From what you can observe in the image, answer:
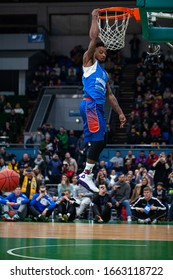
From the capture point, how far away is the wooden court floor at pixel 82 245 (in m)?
10.2

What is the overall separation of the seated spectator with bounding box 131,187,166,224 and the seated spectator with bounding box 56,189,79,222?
6.04 ft

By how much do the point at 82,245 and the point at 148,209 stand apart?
31.3ft

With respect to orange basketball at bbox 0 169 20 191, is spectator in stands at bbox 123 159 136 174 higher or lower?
lower

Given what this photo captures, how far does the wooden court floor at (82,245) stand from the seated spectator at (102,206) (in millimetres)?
5527

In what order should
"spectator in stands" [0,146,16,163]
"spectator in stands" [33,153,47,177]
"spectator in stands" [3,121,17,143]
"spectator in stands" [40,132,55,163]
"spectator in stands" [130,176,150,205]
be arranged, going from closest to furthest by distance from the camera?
1. "spectator in stands" [130,176,150,205]
2. "spectator in stands" [33,153,47,177]
3. "spectator in stands" [40,132,55,163]
4. "spectator in stands" [0,146,16,163]
5. "spectator in stands" [3,121,17,143]

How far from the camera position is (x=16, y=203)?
22.1 metres

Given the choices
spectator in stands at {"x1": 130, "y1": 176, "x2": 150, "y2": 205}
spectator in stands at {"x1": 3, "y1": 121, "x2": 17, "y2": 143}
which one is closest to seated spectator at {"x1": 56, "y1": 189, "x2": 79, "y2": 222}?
spectator in stands at {"x1": 130, "y1": 176, "x2": 150, "y2": 205}

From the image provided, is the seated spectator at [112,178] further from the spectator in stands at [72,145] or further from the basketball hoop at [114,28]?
the basketball hoop at [114,28]

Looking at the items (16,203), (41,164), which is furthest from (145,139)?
(16,203)

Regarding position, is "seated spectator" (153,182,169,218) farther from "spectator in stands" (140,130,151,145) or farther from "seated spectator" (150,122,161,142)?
"seated spectator" (150,122,161,142)

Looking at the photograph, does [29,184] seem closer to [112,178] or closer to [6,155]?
[112,178]

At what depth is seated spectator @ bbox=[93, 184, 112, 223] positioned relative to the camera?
21.7 metres

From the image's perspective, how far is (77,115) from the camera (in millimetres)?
38156
